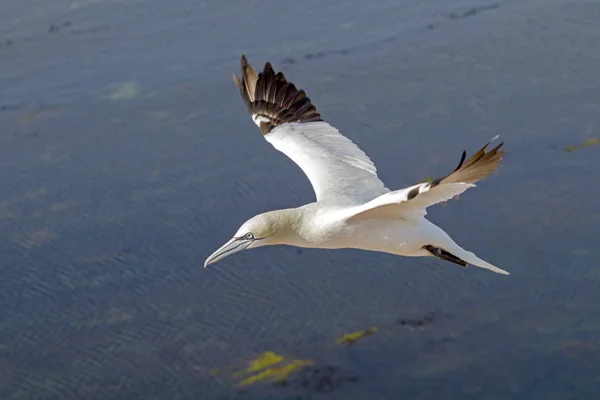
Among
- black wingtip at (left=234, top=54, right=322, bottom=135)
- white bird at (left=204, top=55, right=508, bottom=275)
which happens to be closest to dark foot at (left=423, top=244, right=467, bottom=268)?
white bird at (left=204, top=55, right=508, bottom=275)

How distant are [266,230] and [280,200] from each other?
2.21m

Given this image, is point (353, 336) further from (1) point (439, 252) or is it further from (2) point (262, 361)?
(1) point (439, 252)

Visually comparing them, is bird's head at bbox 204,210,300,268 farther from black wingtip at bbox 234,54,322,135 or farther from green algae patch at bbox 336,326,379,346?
green algae patch at bbox 336,326,379,346

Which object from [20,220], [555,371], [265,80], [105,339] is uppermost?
[265,80]

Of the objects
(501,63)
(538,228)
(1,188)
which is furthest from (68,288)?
(501,63)

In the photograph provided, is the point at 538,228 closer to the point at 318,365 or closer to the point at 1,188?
the point at 318,365

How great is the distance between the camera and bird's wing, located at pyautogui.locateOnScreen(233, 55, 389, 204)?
5.84 m

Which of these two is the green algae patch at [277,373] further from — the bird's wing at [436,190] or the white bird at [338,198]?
the bird's wing at [436,190]

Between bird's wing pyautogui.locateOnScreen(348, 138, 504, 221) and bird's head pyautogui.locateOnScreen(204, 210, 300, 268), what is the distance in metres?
0.31

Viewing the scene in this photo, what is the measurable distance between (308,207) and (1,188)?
330 cm

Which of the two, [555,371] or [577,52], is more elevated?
[577,52]

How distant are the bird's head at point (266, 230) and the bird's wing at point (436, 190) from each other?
314 mm

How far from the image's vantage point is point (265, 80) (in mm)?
6668

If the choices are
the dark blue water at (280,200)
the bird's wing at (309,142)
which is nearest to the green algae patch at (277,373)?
the dark blue water at (280,200)
